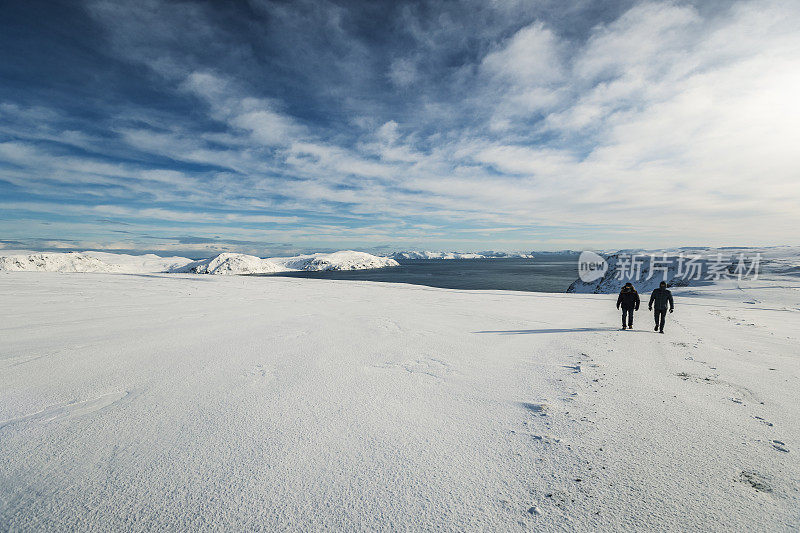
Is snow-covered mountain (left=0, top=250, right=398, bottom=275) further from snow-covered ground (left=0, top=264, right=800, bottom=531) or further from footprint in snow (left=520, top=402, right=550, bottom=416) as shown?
footprint in snow (left=520, top=402, right=550, bottom=416)

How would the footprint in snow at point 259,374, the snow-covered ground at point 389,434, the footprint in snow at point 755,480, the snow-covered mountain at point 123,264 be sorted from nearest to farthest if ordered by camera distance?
the snow-covered ground at point 389,434 < the footprint in snow at point 755,480 < the footprint in snow at point 259,374 < the snow-covered mountain at point 123,264

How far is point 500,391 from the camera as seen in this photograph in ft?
17.6

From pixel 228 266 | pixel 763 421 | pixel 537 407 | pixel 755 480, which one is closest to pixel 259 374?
pixel 537 407

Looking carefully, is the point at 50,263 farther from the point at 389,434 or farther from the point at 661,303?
the point at 661,303

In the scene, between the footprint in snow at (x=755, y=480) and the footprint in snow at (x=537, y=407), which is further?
the footprint in snow at (x=537, y=407)

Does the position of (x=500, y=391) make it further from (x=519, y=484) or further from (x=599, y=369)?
(x=599, y=369)

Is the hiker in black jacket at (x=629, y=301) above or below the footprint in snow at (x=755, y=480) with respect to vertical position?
above

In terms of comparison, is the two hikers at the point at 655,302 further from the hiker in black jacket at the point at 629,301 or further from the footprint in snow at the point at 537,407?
the footprint in snow at the point at 537,407

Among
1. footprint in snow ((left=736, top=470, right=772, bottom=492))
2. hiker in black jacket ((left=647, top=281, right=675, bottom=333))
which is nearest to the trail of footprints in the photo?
footprint in snow ((left=736, top=470, right=772, bottom=492))

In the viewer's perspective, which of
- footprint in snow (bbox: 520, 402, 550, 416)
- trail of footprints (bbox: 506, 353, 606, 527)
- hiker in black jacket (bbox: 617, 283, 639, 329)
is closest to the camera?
trail of footprints (bbox: 506, 353, 606, 527)

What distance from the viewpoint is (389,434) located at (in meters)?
3.97

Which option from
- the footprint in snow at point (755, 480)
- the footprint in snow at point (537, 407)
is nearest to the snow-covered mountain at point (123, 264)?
the footprint in snow at point (537, 407)

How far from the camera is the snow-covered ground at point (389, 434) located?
2.76m

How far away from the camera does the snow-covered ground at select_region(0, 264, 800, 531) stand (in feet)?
9.05
